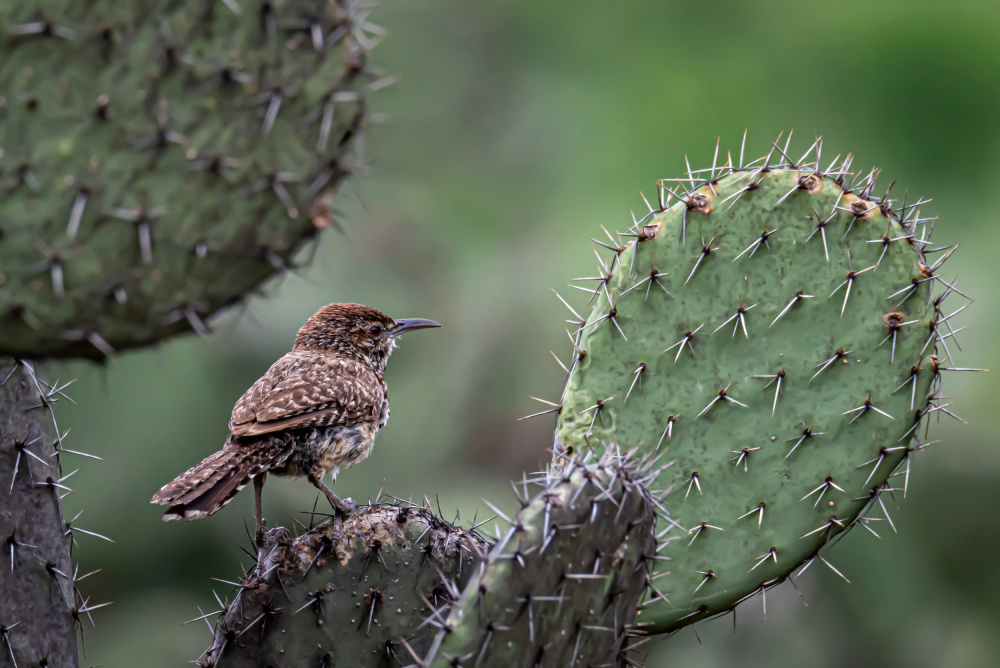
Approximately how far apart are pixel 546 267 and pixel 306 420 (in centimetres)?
724

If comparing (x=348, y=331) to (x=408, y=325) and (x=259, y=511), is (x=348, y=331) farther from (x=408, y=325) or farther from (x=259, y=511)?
(x=259, y=511)

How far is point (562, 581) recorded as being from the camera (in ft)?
5.83

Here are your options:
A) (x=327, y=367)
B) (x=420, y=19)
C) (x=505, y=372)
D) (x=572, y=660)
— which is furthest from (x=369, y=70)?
(x=420, y=19)

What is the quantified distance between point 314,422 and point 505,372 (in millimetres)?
6088

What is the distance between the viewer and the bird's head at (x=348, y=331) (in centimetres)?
338

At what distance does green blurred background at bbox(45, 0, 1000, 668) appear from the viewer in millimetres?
6773

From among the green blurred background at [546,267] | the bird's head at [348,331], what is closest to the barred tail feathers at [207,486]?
the bird's head at [348,331]

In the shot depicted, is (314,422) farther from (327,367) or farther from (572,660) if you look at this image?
(572,660)

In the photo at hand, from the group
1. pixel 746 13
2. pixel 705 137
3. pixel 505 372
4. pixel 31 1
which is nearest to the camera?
pixel 31 1

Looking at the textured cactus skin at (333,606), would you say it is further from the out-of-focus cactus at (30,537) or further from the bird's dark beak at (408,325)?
the bird's dark beak at (408,325)

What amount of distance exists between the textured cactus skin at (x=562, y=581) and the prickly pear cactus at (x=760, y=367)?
500mm

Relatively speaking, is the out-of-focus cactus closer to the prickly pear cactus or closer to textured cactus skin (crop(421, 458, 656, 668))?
textured cactus skin (crop(421, 458, 656, 668))

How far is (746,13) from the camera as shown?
11.6 m

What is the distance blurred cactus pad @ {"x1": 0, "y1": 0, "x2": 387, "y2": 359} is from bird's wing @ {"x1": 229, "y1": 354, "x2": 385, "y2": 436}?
112 centimetres
